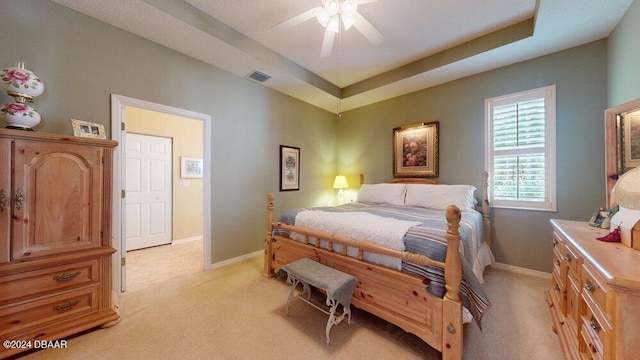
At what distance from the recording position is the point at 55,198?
1.71m

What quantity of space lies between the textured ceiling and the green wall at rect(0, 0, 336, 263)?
187 millimetres

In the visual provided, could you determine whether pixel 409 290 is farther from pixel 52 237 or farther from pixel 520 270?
pixel 52 237

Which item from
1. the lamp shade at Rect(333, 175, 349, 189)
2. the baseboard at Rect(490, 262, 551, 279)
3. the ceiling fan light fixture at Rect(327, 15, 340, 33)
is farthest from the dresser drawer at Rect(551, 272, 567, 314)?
the lamp shade at Rect(333, 175, 349, 189)

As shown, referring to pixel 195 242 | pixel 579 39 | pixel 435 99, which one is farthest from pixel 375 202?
pixel 195 242

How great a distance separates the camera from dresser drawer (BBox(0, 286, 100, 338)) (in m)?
1.52

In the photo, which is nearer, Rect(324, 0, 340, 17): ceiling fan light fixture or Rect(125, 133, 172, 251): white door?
Rect(324, 0, 340, 17): ceiling fan light fixture

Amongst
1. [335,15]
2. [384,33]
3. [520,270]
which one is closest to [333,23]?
[335,15]

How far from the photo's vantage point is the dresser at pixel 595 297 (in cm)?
86

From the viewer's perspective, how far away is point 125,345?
167 centimetres

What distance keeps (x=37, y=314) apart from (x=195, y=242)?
283 cm

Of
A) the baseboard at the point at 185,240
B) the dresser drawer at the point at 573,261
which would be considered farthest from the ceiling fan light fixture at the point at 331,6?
the baseboard at the point at 185,240

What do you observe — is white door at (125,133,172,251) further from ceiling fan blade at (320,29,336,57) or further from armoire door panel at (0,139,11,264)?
ceiling fan blade at (320,29,336,57)

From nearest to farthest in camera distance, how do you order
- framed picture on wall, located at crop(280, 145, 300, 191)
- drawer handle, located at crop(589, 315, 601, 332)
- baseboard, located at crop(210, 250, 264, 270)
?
1. drawer handle, located at crop(589, 315, 601, 332)
2. baseboard, located at crop(210, 250, 264, 270)
3. framed picture on wall, located at crop(280, 145, 300, 191)

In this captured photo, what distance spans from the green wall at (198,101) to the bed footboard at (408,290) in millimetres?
1579
